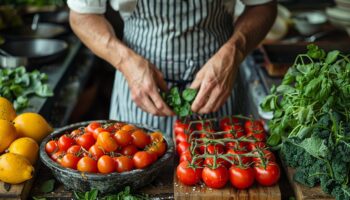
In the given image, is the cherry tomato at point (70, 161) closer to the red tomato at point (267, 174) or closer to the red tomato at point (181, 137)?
the red tomato at point (181, 137)

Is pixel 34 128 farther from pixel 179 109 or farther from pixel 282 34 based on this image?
pixel 282 34

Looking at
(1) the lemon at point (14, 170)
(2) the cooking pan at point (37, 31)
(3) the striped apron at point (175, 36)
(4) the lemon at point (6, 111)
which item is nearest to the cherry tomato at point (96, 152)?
(1) the lemon at point (14, 170)

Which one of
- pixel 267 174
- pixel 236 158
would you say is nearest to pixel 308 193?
pixel 267 174

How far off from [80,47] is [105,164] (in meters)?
2.43

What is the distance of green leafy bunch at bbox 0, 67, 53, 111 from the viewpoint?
8.11 ft

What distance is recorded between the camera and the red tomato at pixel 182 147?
186 centimetres

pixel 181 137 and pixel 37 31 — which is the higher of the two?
pixel 181 137

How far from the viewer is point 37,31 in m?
3.84

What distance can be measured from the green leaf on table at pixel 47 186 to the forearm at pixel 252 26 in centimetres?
99

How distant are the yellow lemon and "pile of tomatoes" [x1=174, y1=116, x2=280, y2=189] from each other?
503mm

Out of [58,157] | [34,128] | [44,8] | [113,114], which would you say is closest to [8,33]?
[44,8]

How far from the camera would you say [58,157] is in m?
1.71

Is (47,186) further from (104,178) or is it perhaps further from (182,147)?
(182,147)

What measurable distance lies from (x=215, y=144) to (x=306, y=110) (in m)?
0.33
